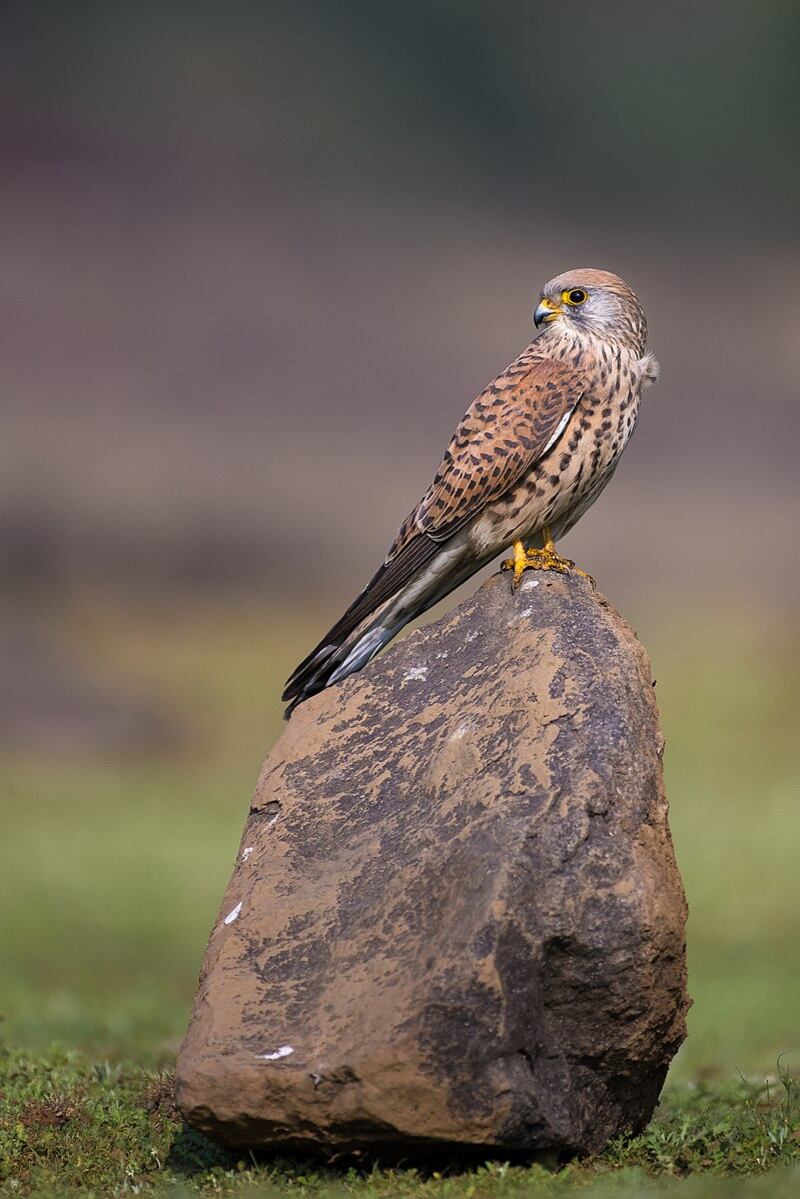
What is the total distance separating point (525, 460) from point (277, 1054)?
8.65 ft

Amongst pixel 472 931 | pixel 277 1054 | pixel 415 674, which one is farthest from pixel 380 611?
pixel 277 1054

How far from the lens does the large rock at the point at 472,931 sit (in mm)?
4512

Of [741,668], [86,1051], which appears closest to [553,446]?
[86,1051]

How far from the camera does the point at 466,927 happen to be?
4594 millimetres

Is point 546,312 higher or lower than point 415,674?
higher

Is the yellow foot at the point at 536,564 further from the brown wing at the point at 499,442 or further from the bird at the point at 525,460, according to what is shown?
the brown wing at the point at 499,442

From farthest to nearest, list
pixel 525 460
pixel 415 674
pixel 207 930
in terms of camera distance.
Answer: pixel 207 930 → pixel 525 460 → pixel 415 674

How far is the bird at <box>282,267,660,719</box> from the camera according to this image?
6.12 meters

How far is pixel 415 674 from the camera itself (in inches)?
226

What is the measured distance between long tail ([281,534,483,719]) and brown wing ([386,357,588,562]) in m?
0.09

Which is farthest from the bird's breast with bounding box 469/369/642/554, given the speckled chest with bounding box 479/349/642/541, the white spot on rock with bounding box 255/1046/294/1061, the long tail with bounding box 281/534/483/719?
the white spot on rock with bounding box 255/1046/294/1061

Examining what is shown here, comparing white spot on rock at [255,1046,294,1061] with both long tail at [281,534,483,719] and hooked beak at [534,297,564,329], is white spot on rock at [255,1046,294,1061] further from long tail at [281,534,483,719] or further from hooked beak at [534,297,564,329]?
hooked beak at [534,297,564,329]

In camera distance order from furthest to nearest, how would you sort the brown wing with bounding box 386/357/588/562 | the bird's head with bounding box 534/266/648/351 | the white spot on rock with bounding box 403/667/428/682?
the bird's head with bounding box 534/266/648/351 < the brown wing with bounding box 386/357/588/562 < the white spot on rock with bounding box 403/667/428/682

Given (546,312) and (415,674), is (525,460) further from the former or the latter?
(415,674)
